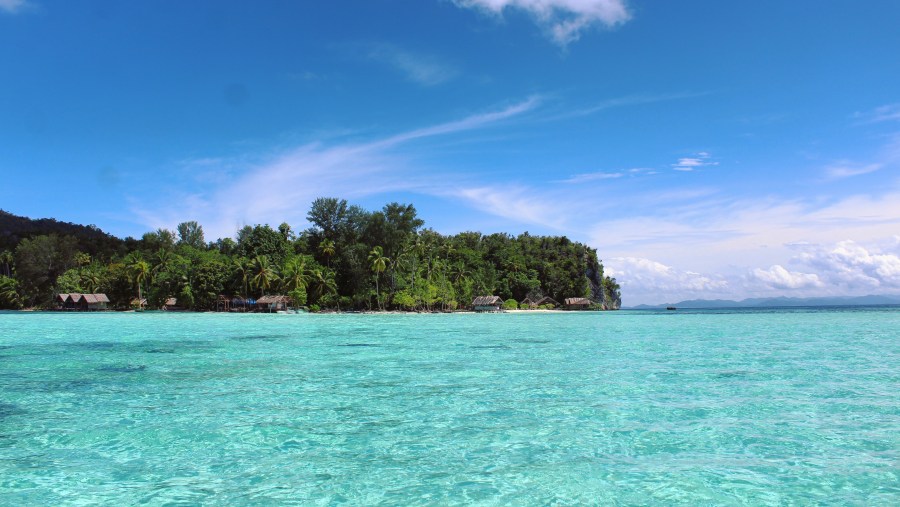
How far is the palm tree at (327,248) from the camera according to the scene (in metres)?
78.1

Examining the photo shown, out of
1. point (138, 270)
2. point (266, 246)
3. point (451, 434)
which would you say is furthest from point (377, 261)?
point (451, 434)

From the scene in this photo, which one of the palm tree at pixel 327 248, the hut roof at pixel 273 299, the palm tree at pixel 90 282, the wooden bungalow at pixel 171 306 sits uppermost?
the palm tree at pixel 327 248

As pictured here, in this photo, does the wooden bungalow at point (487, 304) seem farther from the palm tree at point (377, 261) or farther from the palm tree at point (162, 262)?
the palm tree at point (162, 262)

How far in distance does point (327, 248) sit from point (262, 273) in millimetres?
10672

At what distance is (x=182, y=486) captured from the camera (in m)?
5.78

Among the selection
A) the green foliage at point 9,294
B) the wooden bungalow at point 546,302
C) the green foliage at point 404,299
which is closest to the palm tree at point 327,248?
the green foliage at point 404,299

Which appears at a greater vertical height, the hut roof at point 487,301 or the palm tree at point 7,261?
the palm tree at point 7,261

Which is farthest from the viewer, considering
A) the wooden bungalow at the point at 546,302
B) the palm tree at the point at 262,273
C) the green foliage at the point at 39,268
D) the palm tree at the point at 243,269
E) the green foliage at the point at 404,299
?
the wooden bungalow at the point at 546,302

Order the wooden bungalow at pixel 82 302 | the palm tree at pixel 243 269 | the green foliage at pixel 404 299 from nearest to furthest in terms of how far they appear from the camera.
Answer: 1. the palm tree at pixel 243 269
2. the green foliage at pixel 404 299
3. the wooden bungalow at pixel 82 302

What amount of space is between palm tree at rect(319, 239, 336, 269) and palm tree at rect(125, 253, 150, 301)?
25.5 metres

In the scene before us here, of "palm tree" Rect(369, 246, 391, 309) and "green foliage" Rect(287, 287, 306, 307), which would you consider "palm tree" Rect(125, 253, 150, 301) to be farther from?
"palm tree" Rect(369, 246, 391, 309)

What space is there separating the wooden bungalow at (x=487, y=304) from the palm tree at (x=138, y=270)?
1909 inches

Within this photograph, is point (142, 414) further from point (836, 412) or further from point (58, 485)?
point (836, 412)

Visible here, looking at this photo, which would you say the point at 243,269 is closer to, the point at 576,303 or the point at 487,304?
the point at 487,304
